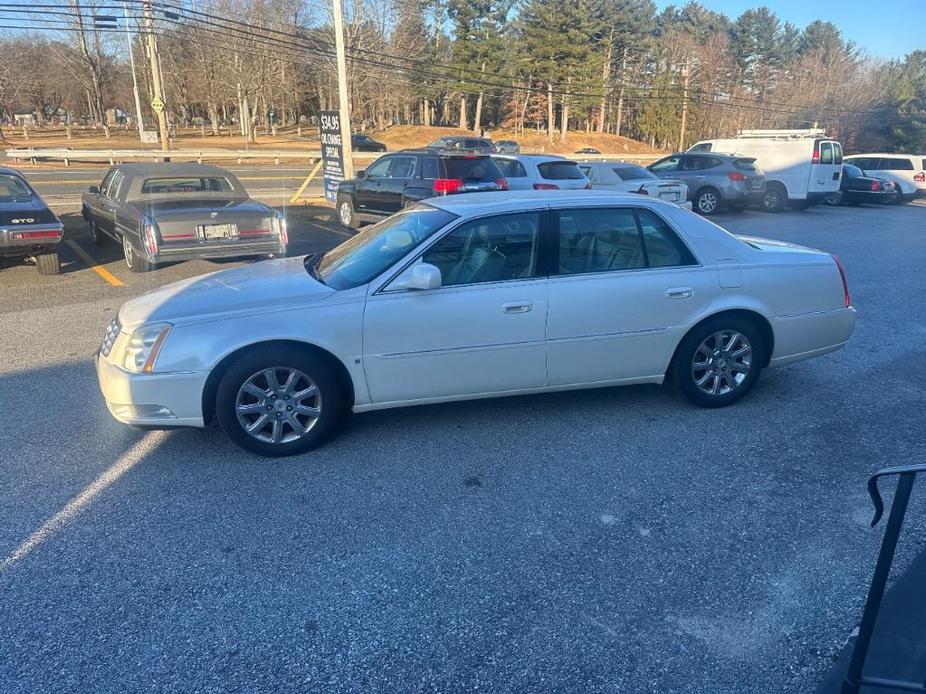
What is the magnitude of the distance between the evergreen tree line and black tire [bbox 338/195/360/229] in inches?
1465

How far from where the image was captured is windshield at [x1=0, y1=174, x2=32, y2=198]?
9.13 m

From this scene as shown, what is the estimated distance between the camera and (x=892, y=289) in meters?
9.09


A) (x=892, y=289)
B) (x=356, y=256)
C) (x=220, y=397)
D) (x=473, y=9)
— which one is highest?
(x=473, y=9)

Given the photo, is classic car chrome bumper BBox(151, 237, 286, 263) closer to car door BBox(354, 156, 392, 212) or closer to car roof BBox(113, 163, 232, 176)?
car roof BBox(113, 163, 232, 176)

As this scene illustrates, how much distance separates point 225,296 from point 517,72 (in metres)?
67.4

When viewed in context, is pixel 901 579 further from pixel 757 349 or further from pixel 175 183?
pixel 175 183

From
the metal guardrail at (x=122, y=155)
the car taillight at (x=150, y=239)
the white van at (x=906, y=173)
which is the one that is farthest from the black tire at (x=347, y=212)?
the white van at (x=906, y=173)

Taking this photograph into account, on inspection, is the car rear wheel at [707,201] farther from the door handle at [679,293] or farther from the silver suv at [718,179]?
the door handle at [679,293]

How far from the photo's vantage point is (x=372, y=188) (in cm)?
1337

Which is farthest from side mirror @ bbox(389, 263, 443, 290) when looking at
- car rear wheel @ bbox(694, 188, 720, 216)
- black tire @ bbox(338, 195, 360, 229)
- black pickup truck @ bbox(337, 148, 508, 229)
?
car rear wheel @ bbox(694, 188, 720, 216)

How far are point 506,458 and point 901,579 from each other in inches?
81.9

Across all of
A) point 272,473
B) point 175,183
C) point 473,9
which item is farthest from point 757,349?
point 473,9

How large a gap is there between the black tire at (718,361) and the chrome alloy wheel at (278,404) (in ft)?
8.31

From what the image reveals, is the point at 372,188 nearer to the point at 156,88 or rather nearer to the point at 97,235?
the point at 97,235
